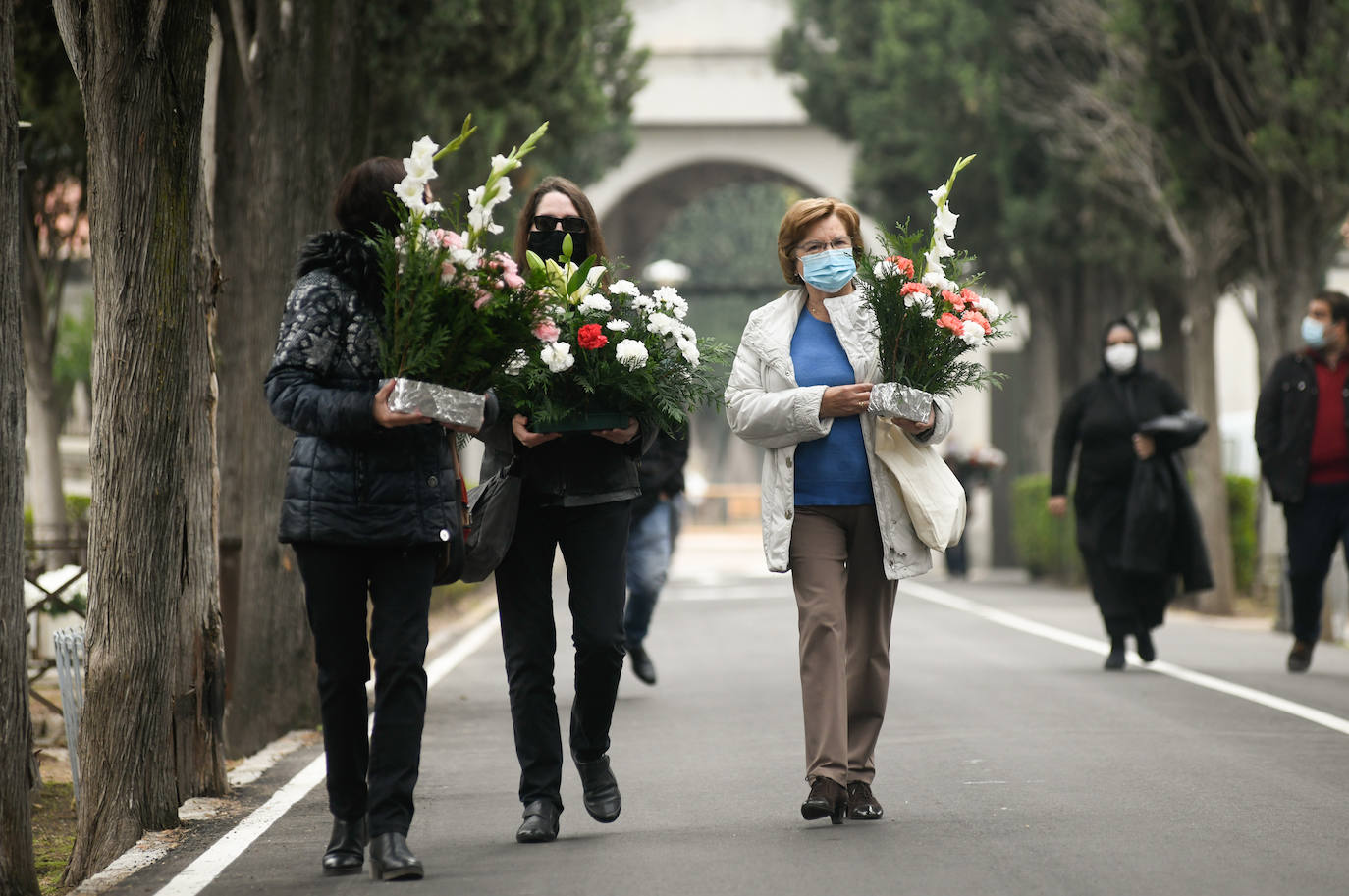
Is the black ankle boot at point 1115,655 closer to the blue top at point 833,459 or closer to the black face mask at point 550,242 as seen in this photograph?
the blue top at point 833,459

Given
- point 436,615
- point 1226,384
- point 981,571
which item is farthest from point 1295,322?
point 1226,384

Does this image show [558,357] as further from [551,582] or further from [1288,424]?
[1288,424]

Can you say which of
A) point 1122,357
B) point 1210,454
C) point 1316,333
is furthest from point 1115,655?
point 1210,454

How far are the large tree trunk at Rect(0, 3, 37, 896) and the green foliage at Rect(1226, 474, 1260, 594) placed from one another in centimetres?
1740

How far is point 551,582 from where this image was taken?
6.30m

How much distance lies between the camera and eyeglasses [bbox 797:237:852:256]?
6.59m

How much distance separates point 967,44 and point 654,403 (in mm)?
21082

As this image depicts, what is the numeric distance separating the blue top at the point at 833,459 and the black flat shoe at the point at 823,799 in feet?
2.94

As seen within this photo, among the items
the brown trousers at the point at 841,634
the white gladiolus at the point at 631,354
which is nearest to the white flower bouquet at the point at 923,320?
the brown trousers at the point at 841,634

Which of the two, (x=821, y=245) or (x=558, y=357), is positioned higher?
(x=821, y=245)

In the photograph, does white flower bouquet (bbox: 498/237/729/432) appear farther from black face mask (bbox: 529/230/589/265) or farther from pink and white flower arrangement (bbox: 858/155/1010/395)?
pink and white flower arrangement (bbox: 858/155/1010/395)

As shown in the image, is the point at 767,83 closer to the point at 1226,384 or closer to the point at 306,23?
the point at 1226,384

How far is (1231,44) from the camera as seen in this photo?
18203mm

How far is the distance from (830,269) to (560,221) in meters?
0.89
